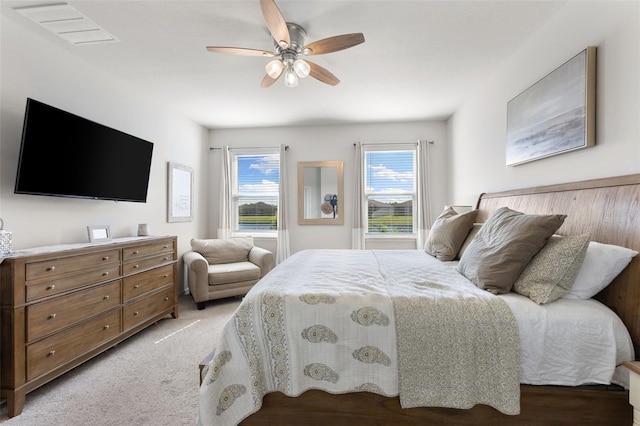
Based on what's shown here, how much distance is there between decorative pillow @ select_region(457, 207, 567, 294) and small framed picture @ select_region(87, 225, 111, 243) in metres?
3.02

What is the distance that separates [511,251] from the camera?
153 cm

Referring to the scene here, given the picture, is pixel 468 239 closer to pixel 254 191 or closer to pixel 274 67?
pixel 274 67

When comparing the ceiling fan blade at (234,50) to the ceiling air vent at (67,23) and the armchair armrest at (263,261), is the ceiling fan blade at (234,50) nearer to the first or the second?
the ceiling air vent at (67,23)

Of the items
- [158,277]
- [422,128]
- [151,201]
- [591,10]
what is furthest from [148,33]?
[422,128]

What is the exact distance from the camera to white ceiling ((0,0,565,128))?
6.41 ft

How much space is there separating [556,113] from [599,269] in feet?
3.75

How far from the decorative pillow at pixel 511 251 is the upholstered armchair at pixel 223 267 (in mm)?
2727

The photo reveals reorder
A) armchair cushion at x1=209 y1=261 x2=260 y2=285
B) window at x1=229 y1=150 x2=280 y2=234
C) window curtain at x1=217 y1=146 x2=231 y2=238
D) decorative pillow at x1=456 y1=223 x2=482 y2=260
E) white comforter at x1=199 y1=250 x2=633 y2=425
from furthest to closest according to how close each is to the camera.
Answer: window at x1=229 y1=150 x2=280 y2=234
window curtain at x1=217 y1=146 x2=231 y2=238
armchair cushion at x1=209 y1=261 x2=260 y2=285
decorative pillow at x1=456 y1=223 x2=482 y2=260
white comforter at x1=199 y1=250 x2=633 y2=425

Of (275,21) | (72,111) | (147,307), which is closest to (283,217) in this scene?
(147,307)

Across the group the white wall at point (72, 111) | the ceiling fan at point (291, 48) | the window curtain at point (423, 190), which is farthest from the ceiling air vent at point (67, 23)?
the window curtain at point (423, 190)

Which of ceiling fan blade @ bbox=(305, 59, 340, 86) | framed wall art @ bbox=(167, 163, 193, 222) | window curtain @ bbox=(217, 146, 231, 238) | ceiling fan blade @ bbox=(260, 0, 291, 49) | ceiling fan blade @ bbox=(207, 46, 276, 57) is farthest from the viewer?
window curtain @ bbox=(217, 146, 231, 238)

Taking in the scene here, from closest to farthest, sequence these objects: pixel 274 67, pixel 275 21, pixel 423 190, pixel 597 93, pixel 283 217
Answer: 1. pixel 597 93
2. pixel 275 21
3. pixel 274 67
4. pixel 423 190
5. pixel 283 217

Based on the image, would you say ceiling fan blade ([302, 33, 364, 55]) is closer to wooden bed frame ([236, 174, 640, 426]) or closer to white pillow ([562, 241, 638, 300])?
wooden bed frame ([236, 174, 640, 426])

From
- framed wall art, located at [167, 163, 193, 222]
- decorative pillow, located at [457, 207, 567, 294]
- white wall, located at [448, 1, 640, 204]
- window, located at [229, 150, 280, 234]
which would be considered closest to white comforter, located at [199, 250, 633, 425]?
decorative pillow, located at [457, 207, 567, 294]
